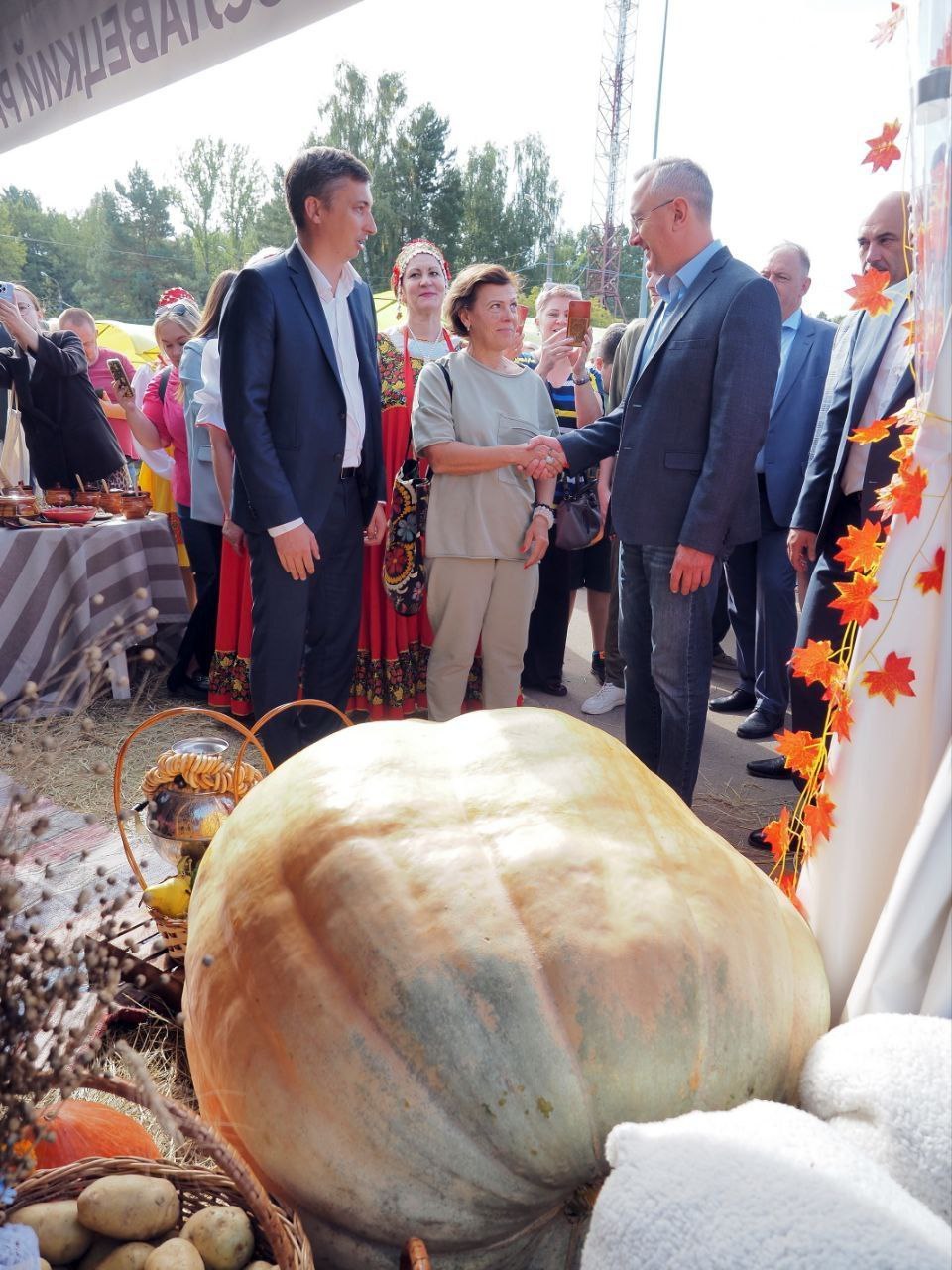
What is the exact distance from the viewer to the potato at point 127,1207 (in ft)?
3.37

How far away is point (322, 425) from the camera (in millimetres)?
3076

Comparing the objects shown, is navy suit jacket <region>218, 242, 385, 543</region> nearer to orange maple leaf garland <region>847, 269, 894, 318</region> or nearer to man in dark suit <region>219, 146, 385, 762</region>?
man in dark suit <region>219, 146, 385, 762</region>

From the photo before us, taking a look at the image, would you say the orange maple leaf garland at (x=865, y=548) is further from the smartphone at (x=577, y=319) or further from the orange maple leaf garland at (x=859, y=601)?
the smartphone at (x=577, y=319)

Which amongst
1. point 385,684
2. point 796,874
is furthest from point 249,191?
point 796,874

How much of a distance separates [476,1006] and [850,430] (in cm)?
254

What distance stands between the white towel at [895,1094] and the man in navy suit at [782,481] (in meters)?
3.43

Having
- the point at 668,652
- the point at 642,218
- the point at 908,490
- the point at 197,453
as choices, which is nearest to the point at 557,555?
the point at 197,453

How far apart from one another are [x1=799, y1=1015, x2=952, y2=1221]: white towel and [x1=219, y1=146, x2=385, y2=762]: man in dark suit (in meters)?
2.36

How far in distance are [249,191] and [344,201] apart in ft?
140

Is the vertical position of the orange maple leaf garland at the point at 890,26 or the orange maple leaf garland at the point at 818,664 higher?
the orange maple leaf garland at the point at 890,26

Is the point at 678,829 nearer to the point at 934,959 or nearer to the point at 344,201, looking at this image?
the point at 934,959

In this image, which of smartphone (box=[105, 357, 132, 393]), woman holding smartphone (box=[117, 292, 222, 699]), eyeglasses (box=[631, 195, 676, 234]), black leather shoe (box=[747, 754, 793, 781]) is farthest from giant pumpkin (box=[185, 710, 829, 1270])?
smartphone (box=[105, 357, 132, 393])

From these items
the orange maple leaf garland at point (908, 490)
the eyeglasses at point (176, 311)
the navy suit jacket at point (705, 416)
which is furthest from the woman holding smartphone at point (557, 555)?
the orange maple leaf garland at point (908, 490)

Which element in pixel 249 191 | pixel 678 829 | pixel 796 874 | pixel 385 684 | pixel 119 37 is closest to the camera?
pixel 678 829
